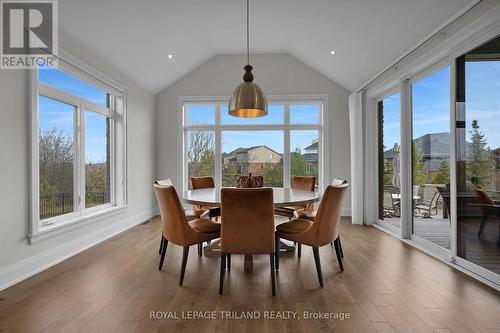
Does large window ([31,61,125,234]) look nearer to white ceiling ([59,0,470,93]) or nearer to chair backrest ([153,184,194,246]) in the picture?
white ceiling ([59,0,470,93])

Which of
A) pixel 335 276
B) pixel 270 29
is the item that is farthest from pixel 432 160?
pixel 270 29

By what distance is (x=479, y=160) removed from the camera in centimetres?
255

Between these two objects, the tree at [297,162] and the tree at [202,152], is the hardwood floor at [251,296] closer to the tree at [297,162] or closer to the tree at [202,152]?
the tree at [297,162]

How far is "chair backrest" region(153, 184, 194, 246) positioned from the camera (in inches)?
95.0

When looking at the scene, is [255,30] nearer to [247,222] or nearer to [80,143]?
[80,143]

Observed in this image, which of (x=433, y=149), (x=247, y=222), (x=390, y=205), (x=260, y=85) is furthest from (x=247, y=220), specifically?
(x=260, y=85)

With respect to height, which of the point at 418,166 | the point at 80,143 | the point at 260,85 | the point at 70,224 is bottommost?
the point at 70,224

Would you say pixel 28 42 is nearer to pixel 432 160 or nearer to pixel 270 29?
pixel 270 29

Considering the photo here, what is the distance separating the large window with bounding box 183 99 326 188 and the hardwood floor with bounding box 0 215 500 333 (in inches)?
107

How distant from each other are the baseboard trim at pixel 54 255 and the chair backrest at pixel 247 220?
1.91 meters

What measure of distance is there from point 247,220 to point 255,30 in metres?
3.60

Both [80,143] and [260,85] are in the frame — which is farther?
[260,85]

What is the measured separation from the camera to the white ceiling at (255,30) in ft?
10.1

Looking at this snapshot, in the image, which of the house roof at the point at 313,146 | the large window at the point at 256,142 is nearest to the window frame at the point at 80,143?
the large window at the point at 256,142
